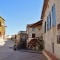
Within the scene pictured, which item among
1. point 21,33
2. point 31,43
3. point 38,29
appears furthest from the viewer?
point 21,33

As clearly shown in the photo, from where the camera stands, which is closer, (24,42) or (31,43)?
(31,43)

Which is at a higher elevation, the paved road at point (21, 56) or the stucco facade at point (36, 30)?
the stucco facade at point (36, 30)

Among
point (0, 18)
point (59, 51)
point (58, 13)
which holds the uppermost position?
point (0, 18)

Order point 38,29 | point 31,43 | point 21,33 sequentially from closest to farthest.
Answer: point 31,43
point 38,29
point 21,33

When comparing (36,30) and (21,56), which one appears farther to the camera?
(36,30)

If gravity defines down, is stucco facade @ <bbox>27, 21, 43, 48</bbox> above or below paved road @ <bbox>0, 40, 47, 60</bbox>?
above

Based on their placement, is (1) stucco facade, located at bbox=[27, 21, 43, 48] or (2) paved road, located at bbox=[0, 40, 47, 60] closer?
(2) paved road, located at bbox=[0, 40, 47, 60]

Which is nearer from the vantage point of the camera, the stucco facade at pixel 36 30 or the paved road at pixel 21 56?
the paved road at pixel 21 56

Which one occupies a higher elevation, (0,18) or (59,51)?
(0,18)

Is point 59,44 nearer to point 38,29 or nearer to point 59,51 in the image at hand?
point 59,51

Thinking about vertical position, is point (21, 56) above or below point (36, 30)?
below

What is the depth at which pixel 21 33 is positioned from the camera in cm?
4694

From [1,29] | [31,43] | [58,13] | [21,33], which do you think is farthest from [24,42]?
[58,13]

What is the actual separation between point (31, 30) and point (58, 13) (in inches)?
1370
